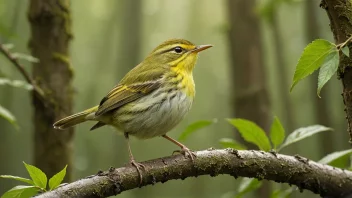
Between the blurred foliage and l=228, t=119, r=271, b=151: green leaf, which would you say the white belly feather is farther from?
the blurred foliage

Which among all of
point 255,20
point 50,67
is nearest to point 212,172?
point 50,67

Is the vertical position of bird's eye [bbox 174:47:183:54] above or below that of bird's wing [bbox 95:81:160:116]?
above

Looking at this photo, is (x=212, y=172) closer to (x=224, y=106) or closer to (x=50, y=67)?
(x=50, y=67)

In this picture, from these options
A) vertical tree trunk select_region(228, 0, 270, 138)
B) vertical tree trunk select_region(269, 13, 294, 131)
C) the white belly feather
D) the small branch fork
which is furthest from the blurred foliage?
the white belly feather

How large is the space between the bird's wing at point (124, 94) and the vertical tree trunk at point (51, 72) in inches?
12.5

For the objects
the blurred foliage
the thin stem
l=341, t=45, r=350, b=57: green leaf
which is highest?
the thin stem

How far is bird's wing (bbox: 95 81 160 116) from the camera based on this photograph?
2.33 m

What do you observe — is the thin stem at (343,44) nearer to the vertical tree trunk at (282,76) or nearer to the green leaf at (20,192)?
the green leaf at (20,192)

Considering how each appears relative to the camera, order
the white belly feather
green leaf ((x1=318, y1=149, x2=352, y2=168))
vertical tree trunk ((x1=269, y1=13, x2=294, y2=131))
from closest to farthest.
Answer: green leaf ((x1=318, y1=149, x2=352, y2=168)) → the white belly feather → vertical tree trunk ((x1=269, y1=13, x2=294, y2=131))

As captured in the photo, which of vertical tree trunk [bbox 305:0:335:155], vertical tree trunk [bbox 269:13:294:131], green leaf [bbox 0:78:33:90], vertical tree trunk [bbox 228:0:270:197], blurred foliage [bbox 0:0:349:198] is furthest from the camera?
blurred foliage [bbox 0:0:349:198]

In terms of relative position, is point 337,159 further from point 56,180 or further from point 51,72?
point 51,72

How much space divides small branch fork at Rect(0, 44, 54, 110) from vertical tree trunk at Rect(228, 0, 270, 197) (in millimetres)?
1618

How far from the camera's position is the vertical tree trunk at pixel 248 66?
3.53 metres

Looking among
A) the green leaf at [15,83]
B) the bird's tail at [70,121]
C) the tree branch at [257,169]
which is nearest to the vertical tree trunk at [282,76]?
the bird's tail at [70,121]
